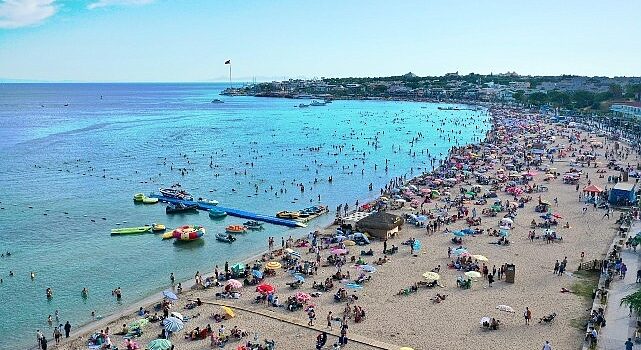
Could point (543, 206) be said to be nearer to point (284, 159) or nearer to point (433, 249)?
point (433, 249)

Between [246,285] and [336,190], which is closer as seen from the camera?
[246,285]

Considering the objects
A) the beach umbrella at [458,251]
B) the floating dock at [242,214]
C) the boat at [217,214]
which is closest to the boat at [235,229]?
the floating dock at [242,214]

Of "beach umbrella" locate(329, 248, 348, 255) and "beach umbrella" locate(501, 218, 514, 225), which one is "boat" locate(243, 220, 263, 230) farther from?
"beach umbrella" locate(501, 218, 514, 225)

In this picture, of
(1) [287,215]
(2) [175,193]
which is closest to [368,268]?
(1) [287,215]

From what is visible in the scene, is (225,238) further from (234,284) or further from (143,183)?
(143,183)

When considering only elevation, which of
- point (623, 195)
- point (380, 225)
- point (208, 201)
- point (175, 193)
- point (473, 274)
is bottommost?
point (208, 201)

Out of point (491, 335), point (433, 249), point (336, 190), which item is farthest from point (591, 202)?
point (491, 335)
